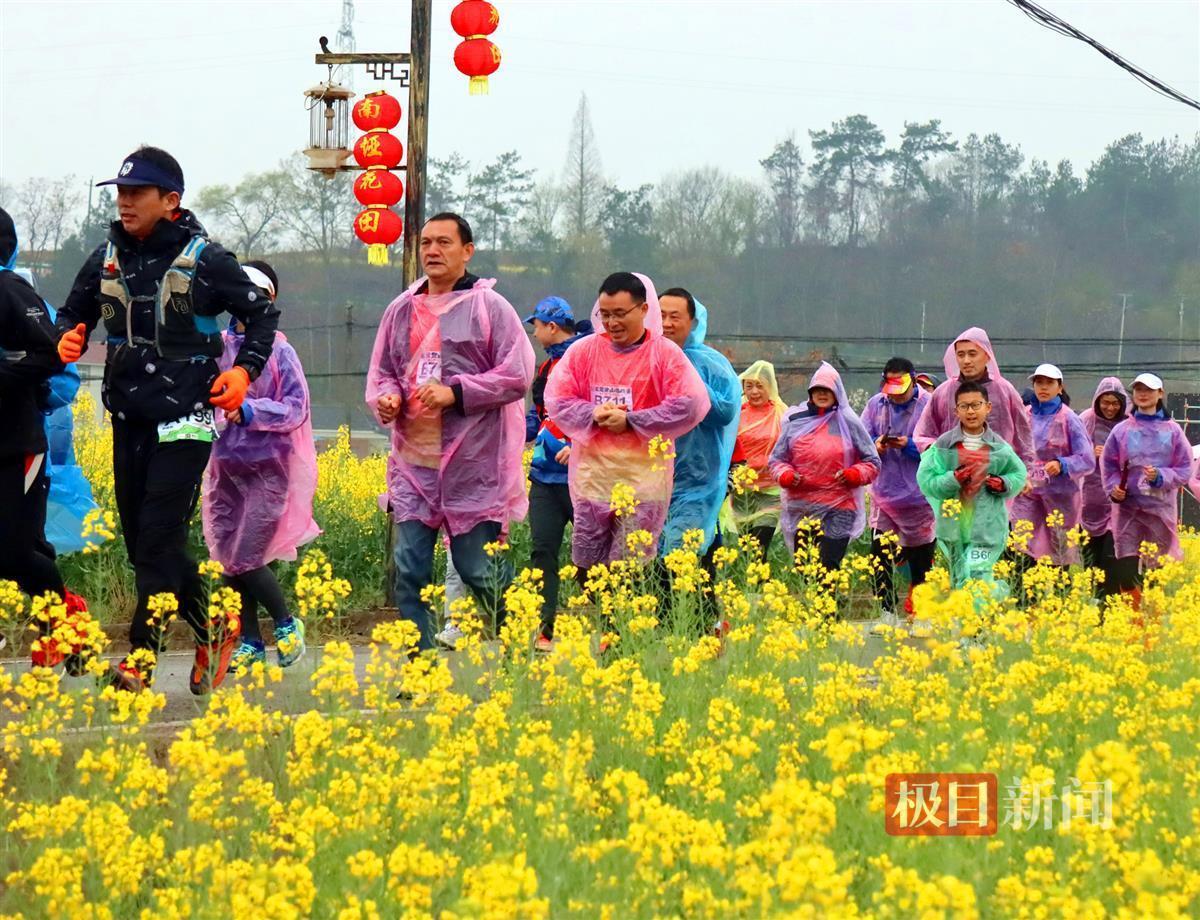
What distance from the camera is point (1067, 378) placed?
169 feet

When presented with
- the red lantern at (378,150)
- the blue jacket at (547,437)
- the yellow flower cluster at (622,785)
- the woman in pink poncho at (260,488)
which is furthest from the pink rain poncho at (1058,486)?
the woman in pink poncho at (260,488)

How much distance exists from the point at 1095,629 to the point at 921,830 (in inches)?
125

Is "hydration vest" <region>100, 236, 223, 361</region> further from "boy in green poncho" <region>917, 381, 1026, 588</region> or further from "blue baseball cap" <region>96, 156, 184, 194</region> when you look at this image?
"boy in green poncho" <region>917, 381, 1026, 588</region>

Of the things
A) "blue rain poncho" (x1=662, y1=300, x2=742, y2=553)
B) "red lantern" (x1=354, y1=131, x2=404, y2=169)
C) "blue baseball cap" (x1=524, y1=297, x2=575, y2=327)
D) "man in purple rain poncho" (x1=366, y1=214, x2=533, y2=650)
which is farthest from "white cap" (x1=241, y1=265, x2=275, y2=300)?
"red lantern" (x1=354, y1=131, x2=404, y2=169)

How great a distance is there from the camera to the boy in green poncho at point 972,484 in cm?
950

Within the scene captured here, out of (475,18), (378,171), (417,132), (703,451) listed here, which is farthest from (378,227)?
(703,451)

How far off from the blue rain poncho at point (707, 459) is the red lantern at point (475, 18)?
4041mm

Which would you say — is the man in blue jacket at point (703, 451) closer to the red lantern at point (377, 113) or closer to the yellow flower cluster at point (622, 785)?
the yellow flower cluster at point (622, 785)

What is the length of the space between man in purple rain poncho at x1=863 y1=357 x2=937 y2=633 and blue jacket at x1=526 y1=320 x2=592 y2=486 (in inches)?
97.7

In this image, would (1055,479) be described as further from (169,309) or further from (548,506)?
(169,309)

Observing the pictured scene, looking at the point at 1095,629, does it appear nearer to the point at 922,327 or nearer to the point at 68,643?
the point at 68,643

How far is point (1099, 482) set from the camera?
498 inches

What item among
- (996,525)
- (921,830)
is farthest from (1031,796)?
(996,525)

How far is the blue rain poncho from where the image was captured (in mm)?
7938
